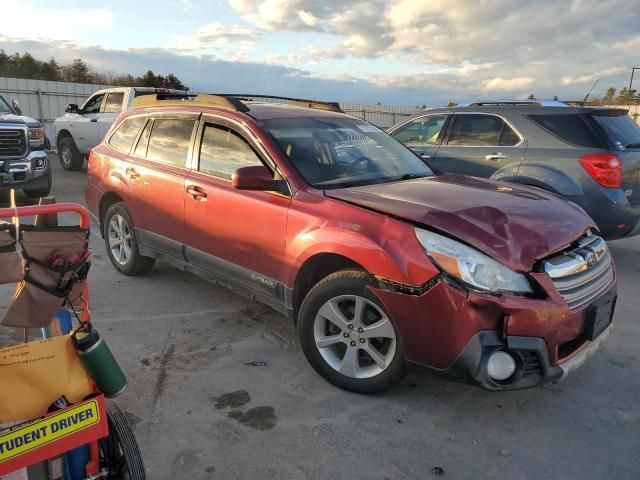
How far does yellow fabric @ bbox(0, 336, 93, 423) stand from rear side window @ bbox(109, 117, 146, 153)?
361 centimetres

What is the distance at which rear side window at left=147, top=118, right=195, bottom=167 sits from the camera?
443cm

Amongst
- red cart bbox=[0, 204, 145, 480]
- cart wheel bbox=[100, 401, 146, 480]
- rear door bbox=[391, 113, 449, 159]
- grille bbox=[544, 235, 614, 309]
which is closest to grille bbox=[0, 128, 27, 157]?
rear door bbox=[391, 113, 449, 159]

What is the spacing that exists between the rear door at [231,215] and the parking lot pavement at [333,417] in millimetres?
569

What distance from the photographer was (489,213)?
10.1 feet

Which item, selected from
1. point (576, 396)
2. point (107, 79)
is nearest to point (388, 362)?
point (576, 396)

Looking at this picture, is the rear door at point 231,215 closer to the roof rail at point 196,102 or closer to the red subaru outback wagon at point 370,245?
the red subaru outback wagon at point 370,245

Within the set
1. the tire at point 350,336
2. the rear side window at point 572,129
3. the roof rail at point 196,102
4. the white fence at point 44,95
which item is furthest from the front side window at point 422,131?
the white fence at point 44,95

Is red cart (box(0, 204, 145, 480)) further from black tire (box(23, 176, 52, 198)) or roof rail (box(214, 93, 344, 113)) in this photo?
black tire (box(23, 176, 52, 198))

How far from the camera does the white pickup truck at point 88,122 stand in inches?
444

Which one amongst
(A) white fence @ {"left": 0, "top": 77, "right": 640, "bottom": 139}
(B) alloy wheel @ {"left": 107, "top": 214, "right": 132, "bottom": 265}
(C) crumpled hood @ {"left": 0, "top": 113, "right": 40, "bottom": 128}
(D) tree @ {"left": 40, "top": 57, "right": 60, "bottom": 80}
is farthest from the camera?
(D) tree @ {"left": 40, "top": 57, "right": 60, "bottom": 80}

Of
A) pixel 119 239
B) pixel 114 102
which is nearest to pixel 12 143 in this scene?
pixel 114 102

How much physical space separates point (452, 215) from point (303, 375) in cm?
144

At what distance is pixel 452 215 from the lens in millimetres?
2973

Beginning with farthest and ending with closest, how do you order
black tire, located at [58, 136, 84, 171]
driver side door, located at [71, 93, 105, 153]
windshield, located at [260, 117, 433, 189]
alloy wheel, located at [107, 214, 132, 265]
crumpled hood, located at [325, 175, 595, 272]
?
→ black tire, located at [58, 136, 84, 171] → driver side door, located at [71, 93, 105, 153] → alloy wheel, located at [107, 214, 132, 265] → windshield, located at [260, 117, 433, 189] → crumpled hood, located at [325, 175, 595, 272]
